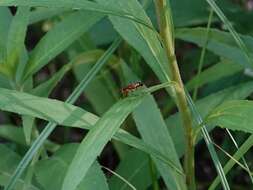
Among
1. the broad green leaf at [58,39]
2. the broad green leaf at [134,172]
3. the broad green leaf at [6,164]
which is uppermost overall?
the broad green leaf at [58,39]

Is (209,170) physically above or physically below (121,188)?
below

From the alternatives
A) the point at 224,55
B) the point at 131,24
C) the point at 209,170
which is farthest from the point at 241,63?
the point at 209,170

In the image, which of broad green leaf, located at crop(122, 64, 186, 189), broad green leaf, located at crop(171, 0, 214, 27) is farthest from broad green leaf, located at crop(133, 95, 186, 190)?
→ broad green leaf, located at crop(171, 0, 214, 27)

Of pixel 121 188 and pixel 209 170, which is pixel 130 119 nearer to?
pixel 121 188

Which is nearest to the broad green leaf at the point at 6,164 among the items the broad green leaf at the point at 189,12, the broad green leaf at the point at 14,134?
the broad green leaf at the point at 14,134

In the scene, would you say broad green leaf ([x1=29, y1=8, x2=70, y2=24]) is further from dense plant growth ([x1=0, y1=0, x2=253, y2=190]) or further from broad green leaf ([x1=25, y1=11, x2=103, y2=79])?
broad green leaf ([x1=25, y1=11, x2=103, y2=79])

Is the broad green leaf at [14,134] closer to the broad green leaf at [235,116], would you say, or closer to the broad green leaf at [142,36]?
the broad green leaf at [142,36]
